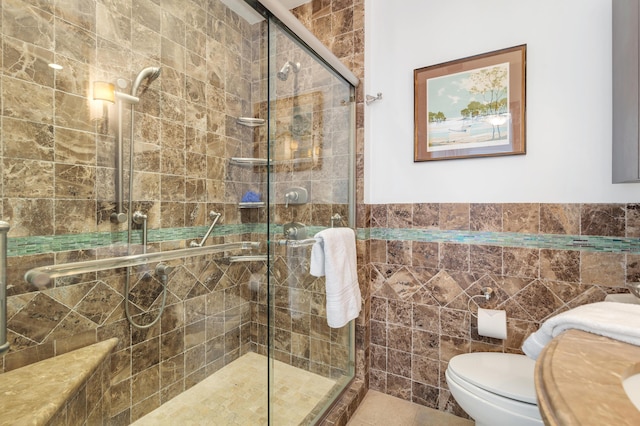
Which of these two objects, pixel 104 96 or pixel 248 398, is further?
pixel 248 398

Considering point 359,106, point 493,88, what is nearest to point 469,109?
point 493,88

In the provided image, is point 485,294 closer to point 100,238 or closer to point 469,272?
point 469,272

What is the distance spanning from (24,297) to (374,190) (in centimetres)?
177

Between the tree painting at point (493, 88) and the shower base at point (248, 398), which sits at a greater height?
the tree painting at point (493, 88)

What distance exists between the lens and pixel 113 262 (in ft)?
4.66

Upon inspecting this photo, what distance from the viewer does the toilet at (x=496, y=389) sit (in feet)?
3.61

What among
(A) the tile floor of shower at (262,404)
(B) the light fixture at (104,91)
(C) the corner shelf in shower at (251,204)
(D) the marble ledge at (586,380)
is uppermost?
(B) the light fixture at (104,91)

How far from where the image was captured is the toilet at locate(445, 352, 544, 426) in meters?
1.10

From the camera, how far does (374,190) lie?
1.97 meters

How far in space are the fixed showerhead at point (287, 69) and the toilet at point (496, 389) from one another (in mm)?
1540

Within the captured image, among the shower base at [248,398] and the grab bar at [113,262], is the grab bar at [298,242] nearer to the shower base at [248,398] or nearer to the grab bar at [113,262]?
the grab bar at [113,262]

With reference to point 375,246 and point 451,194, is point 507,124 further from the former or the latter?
point 375,246

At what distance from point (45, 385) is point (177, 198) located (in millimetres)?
929

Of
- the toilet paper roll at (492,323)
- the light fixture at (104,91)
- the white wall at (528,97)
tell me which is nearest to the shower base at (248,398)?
the toilet paper roll at (492,323)
